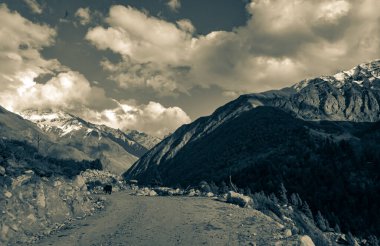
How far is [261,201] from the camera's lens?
49.1 meters

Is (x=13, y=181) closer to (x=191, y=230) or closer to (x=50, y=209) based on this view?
(x=50, y=209)

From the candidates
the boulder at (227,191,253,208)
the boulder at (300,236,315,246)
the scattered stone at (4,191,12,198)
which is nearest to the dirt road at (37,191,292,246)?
the boulder at (300,236,315,246)

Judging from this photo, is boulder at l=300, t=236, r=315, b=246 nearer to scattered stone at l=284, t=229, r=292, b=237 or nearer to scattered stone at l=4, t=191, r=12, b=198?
scattered stone at l=284, t=229, r=292, b=237

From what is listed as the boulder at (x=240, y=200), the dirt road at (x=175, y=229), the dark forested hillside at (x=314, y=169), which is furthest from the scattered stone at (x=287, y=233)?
the dark forested hillside at (x=314, y=169)

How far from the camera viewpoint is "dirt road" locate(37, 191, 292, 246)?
1096 inches

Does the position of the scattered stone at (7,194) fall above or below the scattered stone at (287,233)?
above

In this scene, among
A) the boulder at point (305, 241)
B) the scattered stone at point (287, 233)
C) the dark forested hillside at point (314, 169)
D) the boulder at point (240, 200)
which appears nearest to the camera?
the boulder at point (305, 241)

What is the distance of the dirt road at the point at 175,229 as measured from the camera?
2784 cm

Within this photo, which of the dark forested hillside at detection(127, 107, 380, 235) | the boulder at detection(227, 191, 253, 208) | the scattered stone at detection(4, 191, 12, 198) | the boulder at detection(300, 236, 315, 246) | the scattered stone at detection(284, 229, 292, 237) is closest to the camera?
the boulder at detection(300, 236, 315, 246)

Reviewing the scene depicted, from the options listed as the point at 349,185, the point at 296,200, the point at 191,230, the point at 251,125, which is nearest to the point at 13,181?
the point at 191,230

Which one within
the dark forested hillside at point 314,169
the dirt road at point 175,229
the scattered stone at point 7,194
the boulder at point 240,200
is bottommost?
the dirt road at point 175,229

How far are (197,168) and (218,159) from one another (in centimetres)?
1249

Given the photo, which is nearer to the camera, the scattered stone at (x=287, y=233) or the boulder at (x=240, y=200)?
the scattered stone at (x=287, y=233)

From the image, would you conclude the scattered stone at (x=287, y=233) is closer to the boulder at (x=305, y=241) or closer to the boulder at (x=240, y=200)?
the boulder at (x=305, y=241)
